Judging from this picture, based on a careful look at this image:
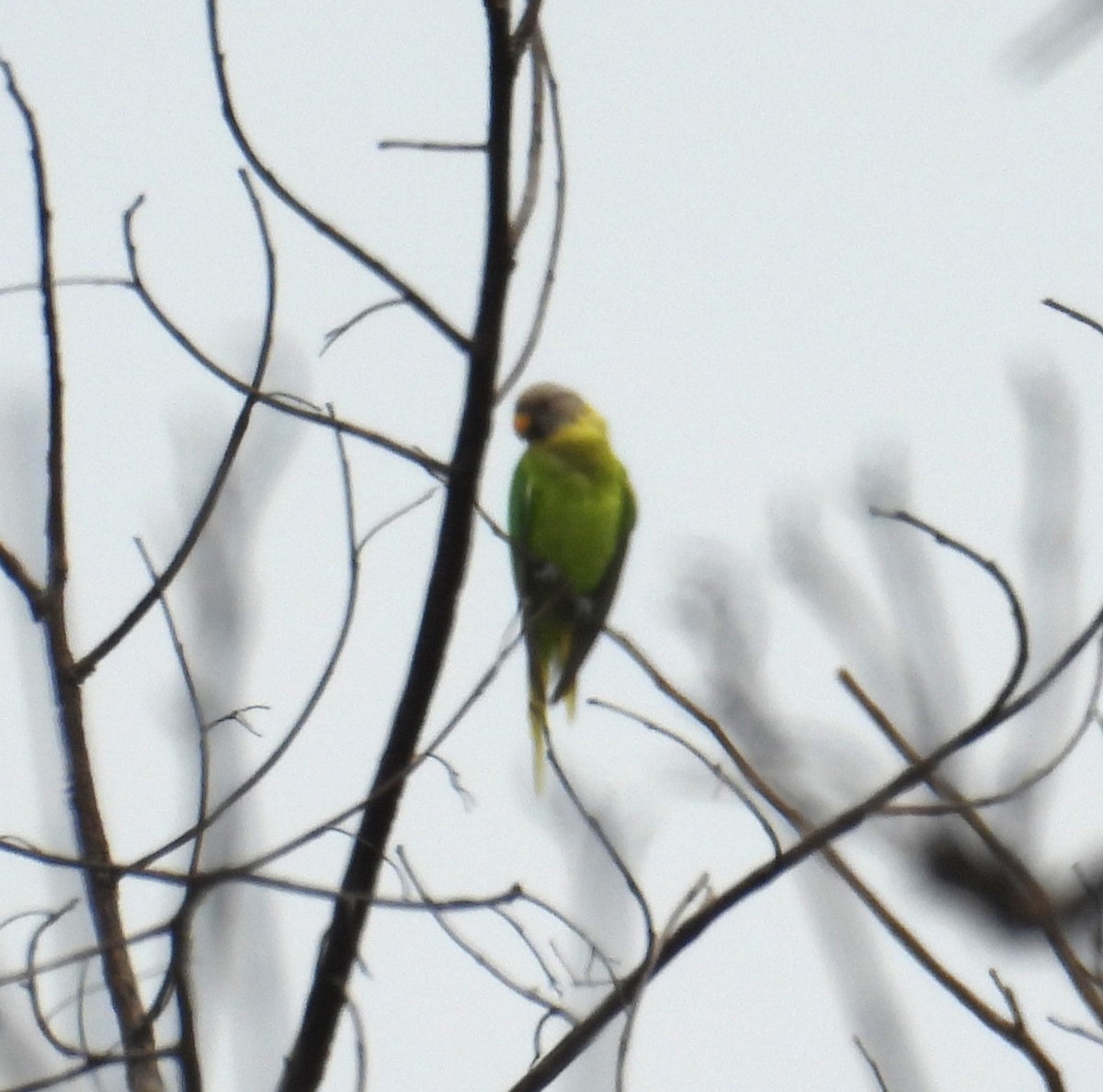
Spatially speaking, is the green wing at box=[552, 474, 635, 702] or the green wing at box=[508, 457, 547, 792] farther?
the green wing at box=[552, 474, 635, 702]

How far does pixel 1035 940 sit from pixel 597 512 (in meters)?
2.99

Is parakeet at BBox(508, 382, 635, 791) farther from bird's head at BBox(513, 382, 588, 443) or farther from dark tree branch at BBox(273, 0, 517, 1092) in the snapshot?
dark tree branch at BBox(273, 0, 517, 1092)

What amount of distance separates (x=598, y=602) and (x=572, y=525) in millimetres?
367

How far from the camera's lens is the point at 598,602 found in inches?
213

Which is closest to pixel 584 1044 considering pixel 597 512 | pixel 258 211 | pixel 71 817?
pixel 71 817

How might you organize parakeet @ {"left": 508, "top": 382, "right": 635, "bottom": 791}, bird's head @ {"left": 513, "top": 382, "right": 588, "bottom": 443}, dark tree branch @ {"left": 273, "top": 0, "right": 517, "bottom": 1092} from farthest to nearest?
bird's head @ {"left": 513, "top": 382, "right": 588, "bottom": 443}, parakeet @ {"left": 508, "top": 382, "right": 635, "bottom": 791}, dark tree branch @ {"left": 273, "top": 0, "right": 517, "bottom": 1092}

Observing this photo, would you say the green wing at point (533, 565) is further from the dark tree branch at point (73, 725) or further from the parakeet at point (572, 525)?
the dark tree branch at point (73, 725)

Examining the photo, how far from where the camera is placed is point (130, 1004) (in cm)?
185

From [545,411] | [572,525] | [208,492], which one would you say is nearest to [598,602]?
[572,525]

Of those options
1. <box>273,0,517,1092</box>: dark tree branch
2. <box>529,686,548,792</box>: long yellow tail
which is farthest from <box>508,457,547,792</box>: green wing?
<box>273,0,517,1092</box>: dark tree branch

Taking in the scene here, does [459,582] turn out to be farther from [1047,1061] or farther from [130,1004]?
[1047,1061]

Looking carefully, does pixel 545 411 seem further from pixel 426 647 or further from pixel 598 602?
pixel 426 647

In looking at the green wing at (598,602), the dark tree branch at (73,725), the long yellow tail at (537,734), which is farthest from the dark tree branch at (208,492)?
the green wing at (598,602)

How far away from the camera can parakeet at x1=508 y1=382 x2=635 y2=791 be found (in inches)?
204
